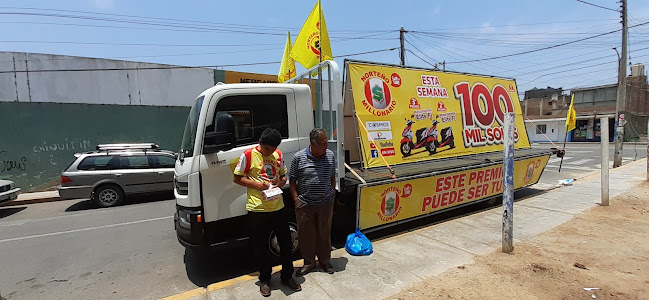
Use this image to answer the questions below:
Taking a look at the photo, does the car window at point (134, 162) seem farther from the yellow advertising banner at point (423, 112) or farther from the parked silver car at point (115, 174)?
the yellow advertising banner at point (423, 112)

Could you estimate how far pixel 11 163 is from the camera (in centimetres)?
1162

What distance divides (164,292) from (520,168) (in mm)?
7200

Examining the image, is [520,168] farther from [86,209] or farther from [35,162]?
[35,162]

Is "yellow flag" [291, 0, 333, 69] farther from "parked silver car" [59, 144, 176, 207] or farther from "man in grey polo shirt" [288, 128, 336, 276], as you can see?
"parked silver car" [59, 144, 176, 207]

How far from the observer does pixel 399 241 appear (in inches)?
187

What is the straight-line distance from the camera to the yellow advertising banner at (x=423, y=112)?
16.5ft

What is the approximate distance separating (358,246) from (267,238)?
1.43 meters

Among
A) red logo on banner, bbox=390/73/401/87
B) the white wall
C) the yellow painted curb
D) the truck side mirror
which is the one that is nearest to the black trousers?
the yellow painted curb

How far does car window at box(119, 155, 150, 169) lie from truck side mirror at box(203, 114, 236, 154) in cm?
698

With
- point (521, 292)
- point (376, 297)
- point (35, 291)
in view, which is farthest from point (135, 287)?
point (521, 292)

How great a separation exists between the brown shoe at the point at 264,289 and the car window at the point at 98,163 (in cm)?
777

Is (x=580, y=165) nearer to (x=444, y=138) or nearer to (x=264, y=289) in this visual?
(x=444, y=138)

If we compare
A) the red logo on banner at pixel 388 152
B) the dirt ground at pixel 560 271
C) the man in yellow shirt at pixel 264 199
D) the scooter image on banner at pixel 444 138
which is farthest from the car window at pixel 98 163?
the dirt ground at pixel 560 271

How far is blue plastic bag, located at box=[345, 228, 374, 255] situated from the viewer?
165 inches
